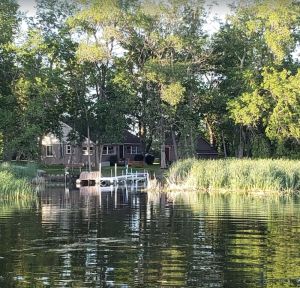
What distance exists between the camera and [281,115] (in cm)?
6378

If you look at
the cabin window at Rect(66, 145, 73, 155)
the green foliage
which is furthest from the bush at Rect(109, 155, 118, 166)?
the green foliage

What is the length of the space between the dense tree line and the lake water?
3674cm

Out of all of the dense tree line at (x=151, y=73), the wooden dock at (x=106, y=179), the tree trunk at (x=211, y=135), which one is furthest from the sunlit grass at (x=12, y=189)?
the tree trunk at (x=211, y=135)

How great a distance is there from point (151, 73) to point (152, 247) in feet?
162

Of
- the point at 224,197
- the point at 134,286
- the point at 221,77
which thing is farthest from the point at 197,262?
the point at 221,77

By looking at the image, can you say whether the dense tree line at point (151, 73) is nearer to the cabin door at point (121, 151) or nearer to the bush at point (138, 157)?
the bush at point (138, 157)

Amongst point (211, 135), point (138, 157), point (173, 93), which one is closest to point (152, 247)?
point (173, 93)

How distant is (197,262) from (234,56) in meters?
58.7

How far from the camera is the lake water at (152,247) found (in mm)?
12992

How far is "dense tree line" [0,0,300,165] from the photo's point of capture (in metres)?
65.3

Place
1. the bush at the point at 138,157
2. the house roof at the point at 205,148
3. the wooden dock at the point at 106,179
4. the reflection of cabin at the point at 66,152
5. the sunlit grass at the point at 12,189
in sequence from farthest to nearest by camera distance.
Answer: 1. the house roof at the point at 205,148
2. the reflection of cabin at the point at 66,152
3. the bush at the point at 138,157
4. the wooden dock at the point at 106,179
5. the sunlit grass at the point at 12,189

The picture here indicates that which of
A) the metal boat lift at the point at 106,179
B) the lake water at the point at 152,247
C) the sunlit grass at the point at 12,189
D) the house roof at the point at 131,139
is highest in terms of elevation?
the house roof at the point at 131,139

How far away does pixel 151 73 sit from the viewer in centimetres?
6550

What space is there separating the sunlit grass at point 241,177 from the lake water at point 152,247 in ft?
29.9
